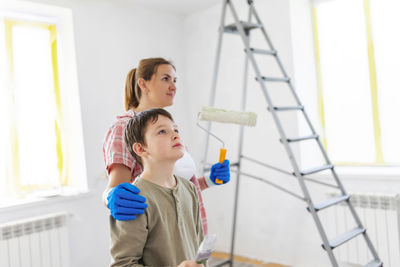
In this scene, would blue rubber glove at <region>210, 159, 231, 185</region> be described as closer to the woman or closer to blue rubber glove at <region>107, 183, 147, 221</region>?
the woman

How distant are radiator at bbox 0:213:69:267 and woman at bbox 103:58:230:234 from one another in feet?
5.09

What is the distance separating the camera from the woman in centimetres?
105

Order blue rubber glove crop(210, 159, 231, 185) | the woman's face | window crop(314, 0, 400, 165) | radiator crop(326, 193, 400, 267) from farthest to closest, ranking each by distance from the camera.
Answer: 1. window crop(314, 0, 400, 165)
2. radiator crop(326, 193, 400, 267)
3. blue rubber glove crop(210, 159, 231, 185)
4. the woman's face

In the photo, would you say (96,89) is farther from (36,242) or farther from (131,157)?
(131,157)

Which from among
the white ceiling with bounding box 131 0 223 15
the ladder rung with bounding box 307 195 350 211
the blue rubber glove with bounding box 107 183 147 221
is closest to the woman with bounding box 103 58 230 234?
the blue rubber glove with bounding box 107 183 147 221

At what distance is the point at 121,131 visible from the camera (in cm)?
140

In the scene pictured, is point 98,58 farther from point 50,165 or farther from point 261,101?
point 261,101

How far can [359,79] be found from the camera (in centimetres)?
295

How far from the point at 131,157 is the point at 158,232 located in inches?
15.5

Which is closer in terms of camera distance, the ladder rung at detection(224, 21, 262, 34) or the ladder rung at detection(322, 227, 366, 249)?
the ladder rung at detection(322, 227, 366, 249)

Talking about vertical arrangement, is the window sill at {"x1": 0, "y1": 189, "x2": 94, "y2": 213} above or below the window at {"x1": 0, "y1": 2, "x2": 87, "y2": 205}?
below

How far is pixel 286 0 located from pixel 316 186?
1.54 meters

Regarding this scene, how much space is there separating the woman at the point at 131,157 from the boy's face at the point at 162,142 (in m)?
0.13

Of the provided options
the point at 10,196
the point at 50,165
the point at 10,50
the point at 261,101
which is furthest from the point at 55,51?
the point at 261,101
